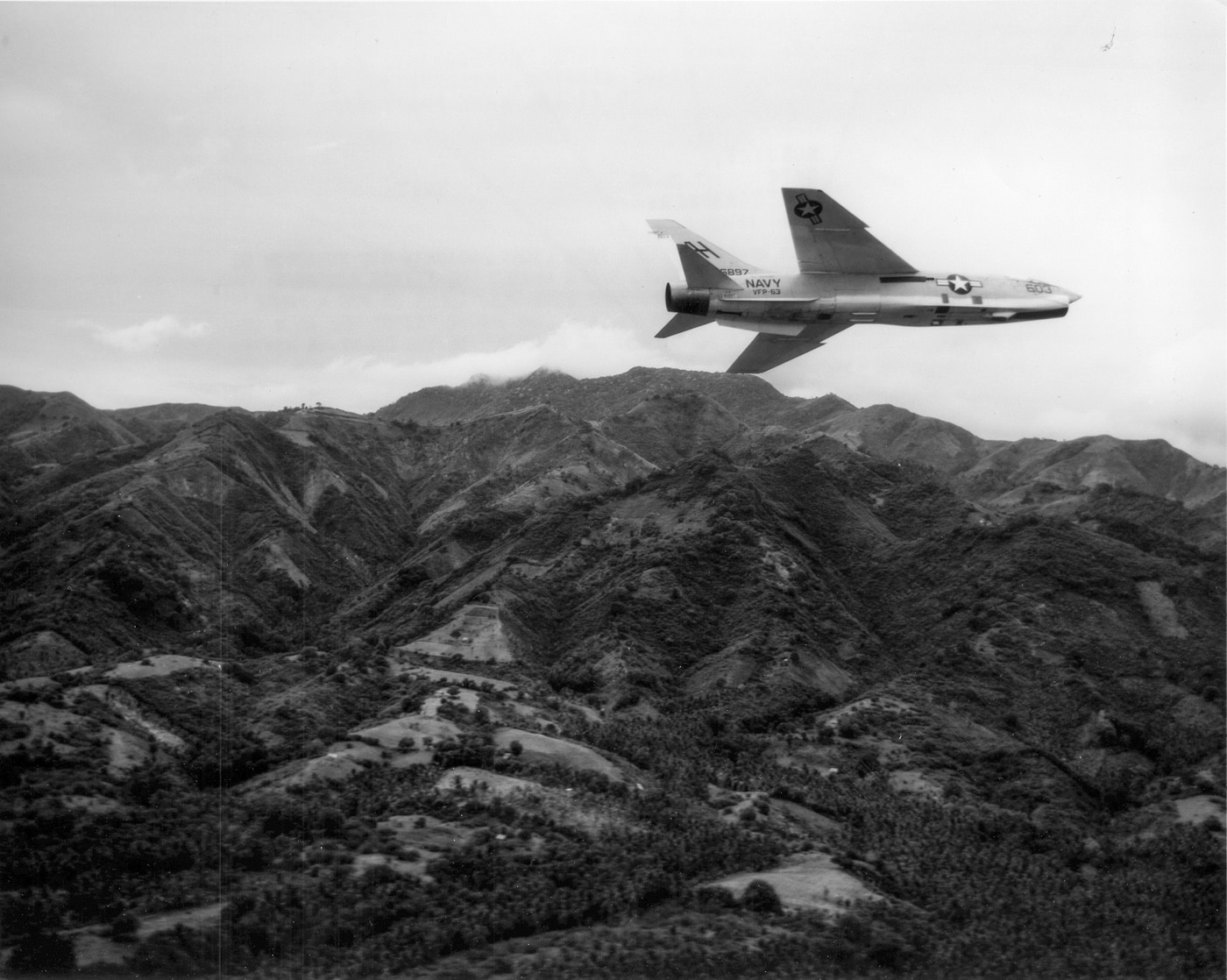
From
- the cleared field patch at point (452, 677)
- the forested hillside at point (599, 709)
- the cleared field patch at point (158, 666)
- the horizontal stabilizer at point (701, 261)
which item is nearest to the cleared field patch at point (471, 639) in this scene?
the forested hillside at point (599, 709)

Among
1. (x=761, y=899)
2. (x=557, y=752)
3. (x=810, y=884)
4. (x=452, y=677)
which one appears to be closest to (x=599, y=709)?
(x=452, y=677)

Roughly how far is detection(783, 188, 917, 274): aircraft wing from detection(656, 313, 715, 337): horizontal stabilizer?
2.30 m

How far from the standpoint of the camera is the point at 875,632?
82438 millimetres

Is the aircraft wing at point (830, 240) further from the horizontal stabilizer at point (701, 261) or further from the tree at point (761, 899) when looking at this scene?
the tree at point (761, 899)

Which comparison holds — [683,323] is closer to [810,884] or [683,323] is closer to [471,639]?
[810,884]

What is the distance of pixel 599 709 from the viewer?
2625 inches

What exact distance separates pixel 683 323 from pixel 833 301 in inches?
121

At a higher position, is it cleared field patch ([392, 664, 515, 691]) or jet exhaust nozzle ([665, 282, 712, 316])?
jet exhaust nozzle ([665, 282, 712, 316])

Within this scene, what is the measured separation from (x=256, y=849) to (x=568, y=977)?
12251mm

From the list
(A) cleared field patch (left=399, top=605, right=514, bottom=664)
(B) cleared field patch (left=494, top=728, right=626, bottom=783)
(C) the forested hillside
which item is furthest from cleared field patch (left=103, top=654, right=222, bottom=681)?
(B) cleared field patch (left=494, top=728, right=626, bottom=783)

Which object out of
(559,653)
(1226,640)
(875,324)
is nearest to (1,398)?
(559,653)

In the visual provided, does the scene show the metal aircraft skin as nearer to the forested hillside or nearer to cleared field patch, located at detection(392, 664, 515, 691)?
the forested hillside

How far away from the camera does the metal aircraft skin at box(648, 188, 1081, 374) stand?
26312 mm

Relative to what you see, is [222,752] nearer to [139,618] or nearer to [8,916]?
[8,916]
